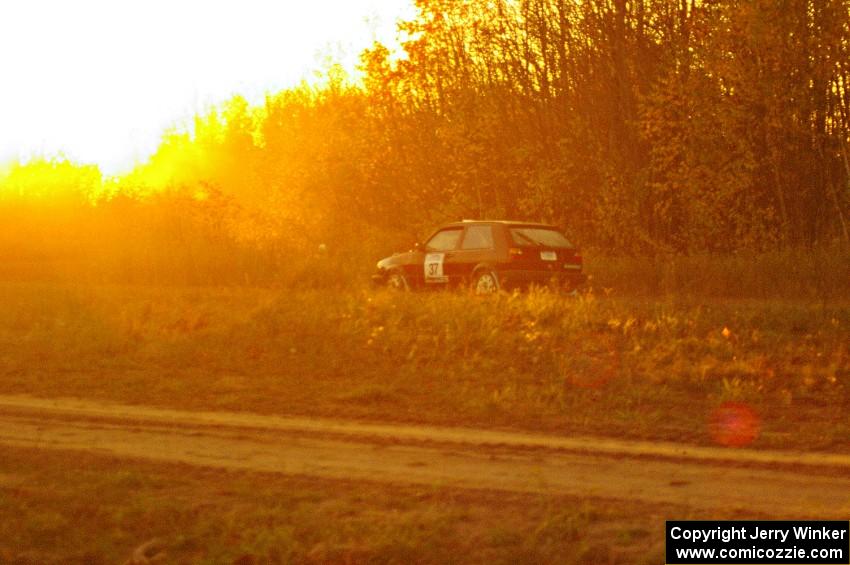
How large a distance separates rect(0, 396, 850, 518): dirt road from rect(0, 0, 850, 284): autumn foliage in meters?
14.2

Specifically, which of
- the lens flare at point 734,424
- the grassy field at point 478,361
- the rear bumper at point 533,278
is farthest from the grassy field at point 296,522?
the rear bumper at point 533,278

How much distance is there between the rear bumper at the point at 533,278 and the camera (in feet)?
63.5

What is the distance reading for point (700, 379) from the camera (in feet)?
38.9

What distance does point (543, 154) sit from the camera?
3222 cm

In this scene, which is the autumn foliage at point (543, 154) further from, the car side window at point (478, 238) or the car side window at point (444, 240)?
the car side window at point (478, 238)

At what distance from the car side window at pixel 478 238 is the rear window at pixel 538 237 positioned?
0.42 metres

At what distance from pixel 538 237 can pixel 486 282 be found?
1.22 m

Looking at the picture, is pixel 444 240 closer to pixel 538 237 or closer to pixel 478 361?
pixel 538 237

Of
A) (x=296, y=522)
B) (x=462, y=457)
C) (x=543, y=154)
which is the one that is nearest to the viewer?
(x=296, y=522)

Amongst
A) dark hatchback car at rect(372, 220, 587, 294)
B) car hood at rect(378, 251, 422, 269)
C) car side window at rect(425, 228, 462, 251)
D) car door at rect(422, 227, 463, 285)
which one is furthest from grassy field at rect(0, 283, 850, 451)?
car hood at rect(378, 251, 422, 269)

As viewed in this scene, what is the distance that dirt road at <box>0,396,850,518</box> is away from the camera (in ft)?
23.7

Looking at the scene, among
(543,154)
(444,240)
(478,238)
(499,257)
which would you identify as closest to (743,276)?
(499,257)

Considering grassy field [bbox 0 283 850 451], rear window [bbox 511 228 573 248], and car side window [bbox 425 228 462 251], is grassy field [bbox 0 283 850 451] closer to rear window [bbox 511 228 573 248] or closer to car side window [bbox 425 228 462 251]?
rear window [bbox 511 228 573 248]

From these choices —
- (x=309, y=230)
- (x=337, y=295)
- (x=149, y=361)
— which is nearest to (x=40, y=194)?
(x=309, y=230)
